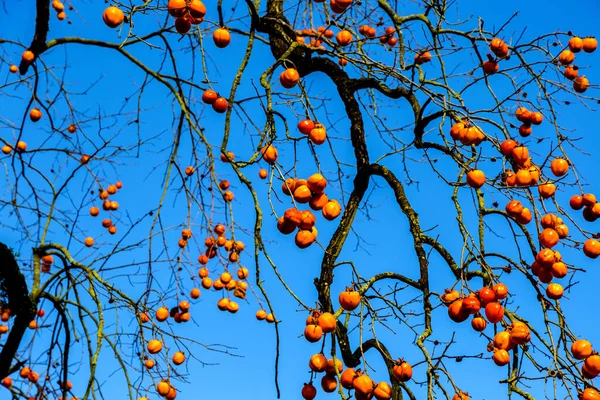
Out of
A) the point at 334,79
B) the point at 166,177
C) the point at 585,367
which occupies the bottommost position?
the point at 585,367

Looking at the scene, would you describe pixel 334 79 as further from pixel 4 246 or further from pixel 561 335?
pixel 4 246

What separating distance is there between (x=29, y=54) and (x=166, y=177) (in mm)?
1330

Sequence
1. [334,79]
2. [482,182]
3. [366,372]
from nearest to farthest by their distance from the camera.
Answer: [366,372]
[482,182]
[334,79]

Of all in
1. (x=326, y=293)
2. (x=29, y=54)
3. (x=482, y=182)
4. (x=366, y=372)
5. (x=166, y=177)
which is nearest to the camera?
(x=366, y=372)

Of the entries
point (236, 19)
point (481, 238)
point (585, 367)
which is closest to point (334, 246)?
point (481, 238)

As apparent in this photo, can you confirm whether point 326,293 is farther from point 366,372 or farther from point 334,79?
point 334,79

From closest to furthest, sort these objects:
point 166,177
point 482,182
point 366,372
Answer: point 366,372 → point 482,182 → point 166,177

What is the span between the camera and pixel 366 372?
241 centimetres

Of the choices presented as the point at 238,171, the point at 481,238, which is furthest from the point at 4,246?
the point at 481,238

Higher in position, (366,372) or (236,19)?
(236,19)

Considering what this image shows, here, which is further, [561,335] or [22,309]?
[22,309]

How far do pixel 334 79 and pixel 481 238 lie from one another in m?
1.16

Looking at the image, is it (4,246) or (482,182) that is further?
(4,246)

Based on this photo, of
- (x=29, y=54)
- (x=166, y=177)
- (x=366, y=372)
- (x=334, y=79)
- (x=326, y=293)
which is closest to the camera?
(x=366, y=372)
